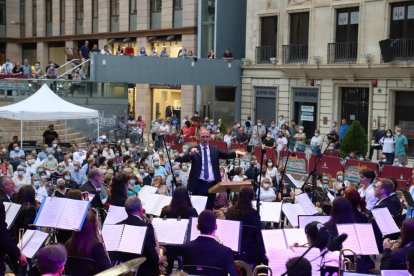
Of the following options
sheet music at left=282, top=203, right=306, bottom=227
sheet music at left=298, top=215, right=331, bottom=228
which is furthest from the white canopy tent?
sheet music at left=298, top=215, right=331, bottom=228

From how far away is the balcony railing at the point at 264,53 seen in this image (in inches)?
1421

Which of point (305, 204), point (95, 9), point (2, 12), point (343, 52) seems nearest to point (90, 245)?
point (305, 204)

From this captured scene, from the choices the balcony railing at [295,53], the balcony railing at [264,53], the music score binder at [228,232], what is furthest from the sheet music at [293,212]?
the balcony railing at [264,53]

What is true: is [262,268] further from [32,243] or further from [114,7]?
[114,7]

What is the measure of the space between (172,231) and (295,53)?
88.6 ft

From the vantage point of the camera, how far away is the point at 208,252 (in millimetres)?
6965

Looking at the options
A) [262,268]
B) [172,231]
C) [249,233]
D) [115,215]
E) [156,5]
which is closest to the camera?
[262,268]

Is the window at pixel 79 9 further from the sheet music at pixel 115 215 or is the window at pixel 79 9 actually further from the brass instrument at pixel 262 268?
the brass instrument at pixel 262 268

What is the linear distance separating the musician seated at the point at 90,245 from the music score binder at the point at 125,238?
1.93ft

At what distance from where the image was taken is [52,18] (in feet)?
176

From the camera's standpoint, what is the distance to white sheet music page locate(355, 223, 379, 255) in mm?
8055

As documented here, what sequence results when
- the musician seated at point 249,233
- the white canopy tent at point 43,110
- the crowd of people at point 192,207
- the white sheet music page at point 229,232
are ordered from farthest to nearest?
the white canopy tent at point 43,110
the musician seated at point 249,233
the white sheet music page at point 229,232
the crowd of people at point 192,207

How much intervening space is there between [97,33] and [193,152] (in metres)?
38.1

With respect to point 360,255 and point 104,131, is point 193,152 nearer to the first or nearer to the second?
point 360,255
